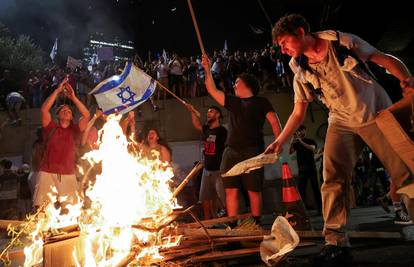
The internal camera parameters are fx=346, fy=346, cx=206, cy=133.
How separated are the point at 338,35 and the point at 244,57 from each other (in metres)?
10.5

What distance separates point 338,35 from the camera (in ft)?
10.7

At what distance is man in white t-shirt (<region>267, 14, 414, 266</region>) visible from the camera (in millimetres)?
3188

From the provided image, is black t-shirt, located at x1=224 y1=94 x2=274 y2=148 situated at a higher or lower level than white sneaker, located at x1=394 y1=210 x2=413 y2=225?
higher

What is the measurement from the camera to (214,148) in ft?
23.0

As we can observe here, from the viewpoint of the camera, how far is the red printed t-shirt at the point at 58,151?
231 inches

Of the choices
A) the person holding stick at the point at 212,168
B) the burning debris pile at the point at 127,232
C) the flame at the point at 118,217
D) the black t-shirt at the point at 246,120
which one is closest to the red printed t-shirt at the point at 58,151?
the flame at the point at 118,217

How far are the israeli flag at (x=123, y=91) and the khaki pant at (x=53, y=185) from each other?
143cm

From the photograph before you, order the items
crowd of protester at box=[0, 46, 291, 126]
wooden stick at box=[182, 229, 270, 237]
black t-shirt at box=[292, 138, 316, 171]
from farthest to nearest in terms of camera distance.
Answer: crowd of protester at box=[0, 46, 291, 126] < black t-shirt at box=[292, 138, 316, 171] < wooden stick at box=[182, 229, 270, 237]

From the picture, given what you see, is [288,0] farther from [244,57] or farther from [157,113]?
[157,113]

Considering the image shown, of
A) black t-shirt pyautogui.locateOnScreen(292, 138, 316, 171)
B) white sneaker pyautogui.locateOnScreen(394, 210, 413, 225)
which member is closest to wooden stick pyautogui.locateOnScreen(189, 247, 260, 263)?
white sneaker pyautogui.locateOnScreen(394, 210, 413, 225)

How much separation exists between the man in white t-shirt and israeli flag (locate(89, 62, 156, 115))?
390 cm

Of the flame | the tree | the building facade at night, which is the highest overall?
the building facade at night

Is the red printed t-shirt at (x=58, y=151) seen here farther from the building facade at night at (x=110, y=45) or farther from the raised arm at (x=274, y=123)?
the building facade at night at (x=110, y=45)

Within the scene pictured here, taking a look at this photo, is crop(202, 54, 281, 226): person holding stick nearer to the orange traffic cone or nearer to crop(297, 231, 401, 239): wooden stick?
the orange traffic cone
